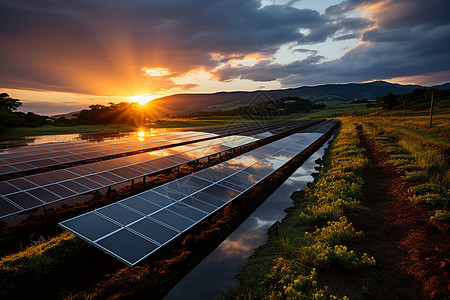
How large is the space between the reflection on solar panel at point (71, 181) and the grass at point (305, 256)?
9.52 m

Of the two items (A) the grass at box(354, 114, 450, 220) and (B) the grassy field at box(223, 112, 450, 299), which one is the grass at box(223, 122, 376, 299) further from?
(A) the grass at box(354, 114, 450, 220)

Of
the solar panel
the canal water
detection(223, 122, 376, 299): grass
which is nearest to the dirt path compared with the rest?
detection(223, 122, 376, 299): grass

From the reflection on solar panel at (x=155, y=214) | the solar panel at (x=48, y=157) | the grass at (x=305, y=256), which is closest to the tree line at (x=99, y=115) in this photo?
the solar panel at (x=48, y=157)

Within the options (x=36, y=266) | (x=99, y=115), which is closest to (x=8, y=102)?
(x=99, y=115)

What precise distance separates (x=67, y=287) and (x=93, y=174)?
27.9 feet

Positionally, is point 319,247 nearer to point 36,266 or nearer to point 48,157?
point 36,266

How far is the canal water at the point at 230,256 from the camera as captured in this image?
288 inches

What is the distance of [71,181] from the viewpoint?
520 inches

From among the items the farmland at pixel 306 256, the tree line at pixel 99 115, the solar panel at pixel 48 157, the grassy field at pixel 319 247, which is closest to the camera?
the grassy field at pixel 319 247

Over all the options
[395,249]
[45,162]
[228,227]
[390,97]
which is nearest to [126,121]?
[45,162]

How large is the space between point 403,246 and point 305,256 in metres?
3.62

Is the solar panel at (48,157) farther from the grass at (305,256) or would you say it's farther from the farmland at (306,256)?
the grass at (305,256)

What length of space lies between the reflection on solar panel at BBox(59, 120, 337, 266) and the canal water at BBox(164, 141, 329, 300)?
57.0 inches

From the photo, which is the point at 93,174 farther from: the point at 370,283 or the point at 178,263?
the point at 370,283
